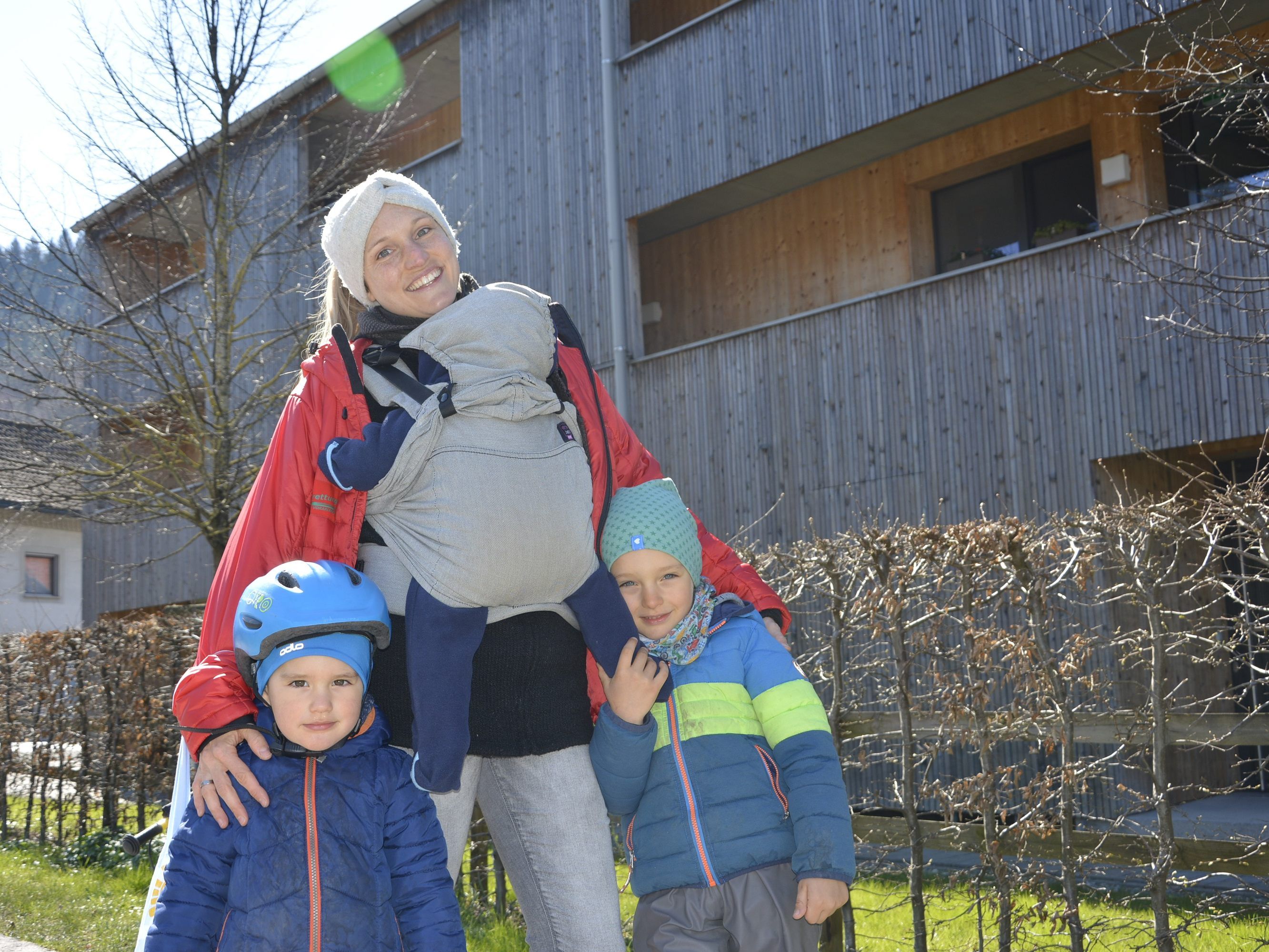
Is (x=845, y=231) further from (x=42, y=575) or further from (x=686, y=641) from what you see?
(x=42, y=575)

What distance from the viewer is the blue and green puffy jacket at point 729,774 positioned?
8.56 feet

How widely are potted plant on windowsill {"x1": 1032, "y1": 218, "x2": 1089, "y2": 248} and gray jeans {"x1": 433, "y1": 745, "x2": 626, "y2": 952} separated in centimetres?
968

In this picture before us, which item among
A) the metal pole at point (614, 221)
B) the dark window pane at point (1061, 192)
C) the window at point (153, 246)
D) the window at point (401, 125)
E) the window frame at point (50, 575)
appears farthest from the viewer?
the window frame at point (50, 575)

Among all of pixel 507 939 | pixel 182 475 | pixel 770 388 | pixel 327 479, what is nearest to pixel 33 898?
pixel 507 939

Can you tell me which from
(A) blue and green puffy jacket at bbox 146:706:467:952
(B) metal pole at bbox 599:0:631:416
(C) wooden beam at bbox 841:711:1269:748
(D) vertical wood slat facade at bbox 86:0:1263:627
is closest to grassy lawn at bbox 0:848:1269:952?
(C) wooden beam at bbox 841:711:1269:748

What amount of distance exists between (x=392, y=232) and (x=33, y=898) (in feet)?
20.5

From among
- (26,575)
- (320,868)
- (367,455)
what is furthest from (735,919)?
(26,575)

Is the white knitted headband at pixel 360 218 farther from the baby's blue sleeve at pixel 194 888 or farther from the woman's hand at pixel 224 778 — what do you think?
the baby's blue sleeve at pixel 194 888

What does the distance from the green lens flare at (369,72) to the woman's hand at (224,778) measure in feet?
44.0

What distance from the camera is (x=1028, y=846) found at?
15.8 ft

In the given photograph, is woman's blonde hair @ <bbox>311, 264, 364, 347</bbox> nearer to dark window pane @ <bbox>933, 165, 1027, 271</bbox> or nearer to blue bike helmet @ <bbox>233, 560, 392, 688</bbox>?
blue bike helmet @ <bbox>233, 560, 392, 688</bbox>

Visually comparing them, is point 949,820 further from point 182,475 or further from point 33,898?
point 182,475

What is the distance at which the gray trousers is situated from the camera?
8.69 feet

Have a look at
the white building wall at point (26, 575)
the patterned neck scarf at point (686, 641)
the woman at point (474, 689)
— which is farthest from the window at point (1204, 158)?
the white building wall at point (26, 575)
